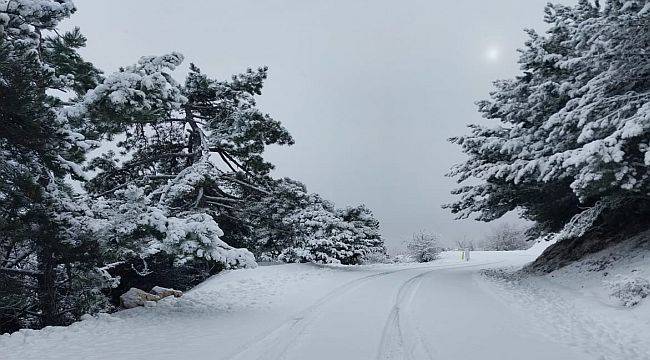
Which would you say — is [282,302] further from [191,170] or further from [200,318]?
[191,170]

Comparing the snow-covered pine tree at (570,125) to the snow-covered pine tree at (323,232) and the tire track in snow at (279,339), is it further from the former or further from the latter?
the tire track in snow at (279,339)

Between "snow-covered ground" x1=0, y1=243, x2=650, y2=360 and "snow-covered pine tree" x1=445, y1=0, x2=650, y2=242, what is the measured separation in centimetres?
263

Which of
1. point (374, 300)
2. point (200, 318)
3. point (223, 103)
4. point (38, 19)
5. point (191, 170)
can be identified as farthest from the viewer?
point (223, 103)

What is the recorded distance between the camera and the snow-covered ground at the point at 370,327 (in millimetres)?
6387

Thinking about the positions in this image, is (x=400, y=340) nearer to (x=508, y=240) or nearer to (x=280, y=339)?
(x=280, y=339)

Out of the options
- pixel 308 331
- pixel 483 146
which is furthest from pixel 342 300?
pixel 483 146

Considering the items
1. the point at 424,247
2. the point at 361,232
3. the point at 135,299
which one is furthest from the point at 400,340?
the point at 424,247

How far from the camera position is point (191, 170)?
14.0 metres

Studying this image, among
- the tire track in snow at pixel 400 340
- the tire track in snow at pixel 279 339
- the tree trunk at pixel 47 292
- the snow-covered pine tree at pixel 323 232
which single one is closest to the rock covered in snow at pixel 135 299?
the tree trunk at pixel 47 292

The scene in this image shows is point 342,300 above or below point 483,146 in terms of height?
below

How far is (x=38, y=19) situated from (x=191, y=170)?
6291 millimetres

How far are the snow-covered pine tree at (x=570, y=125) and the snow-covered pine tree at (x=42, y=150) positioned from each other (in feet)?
34.5

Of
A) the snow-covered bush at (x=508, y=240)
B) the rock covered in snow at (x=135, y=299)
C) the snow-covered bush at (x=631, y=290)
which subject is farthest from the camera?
the snow-covered bush at (x=508, y=240)

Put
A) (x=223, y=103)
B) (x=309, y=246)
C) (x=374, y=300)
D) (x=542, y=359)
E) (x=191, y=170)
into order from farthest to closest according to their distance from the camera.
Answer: (x=309, y=246)
(x=223, y=103)
(x=191, y=170)
(x=374, y=300)
(x=542, y=359)
